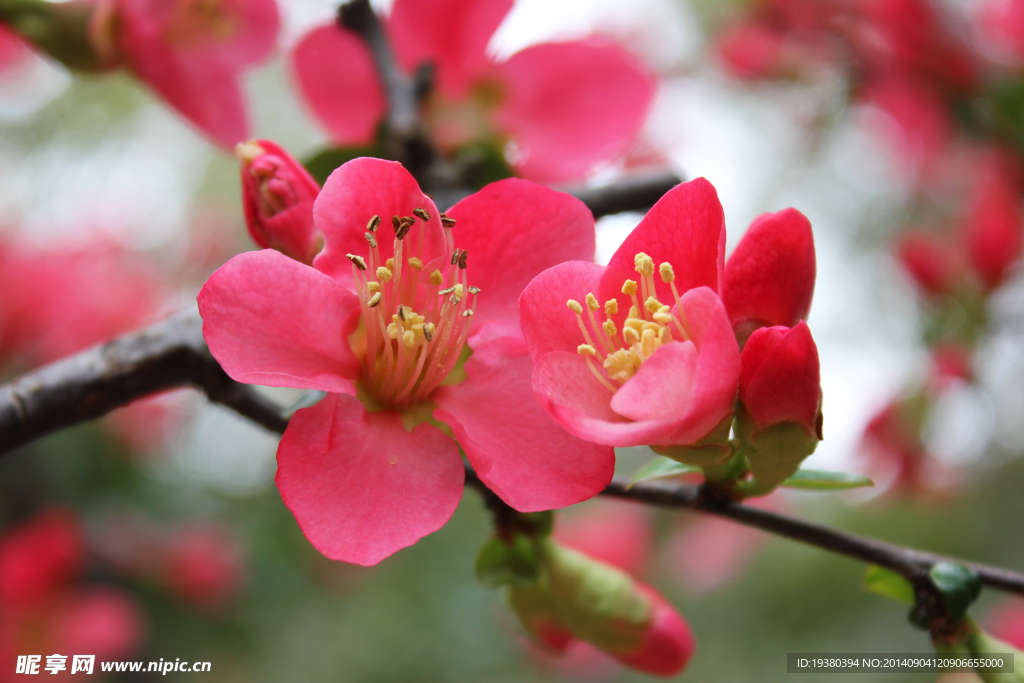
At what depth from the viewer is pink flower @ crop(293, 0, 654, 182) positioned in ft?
2.27

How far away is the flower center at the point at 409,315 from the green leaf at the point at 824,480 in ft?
0.75

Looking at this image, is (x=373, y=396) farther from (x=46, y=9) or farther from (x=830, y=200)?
(x=830, y=200)

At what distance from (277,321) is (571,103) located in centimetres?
50

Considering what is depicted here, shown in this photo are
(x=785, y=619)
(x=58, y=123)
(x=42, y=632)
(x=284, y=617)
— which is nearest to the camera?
(x=42, y=632)

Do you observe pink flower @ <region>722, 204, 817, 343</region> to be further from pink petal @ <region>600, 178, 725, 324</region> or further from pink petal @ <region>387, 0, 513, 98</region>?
pink petal @ <region>387, 0, 513, 98</region>

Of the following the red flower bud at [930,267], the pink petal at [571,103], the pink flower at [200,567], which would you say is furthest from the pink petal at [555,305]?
the pink flower at [200,567]

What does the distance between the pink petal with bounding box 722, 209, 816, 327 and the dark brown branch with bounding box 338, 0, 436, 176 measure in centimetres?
34

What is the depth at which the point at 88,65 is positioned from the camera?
0.60m

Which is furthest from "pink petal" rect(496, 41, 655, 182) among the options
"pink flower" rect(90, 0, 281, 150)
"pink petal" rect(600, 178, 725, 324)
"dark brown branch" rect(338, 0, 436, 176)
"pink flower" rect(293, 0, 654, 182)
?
"pink petal" rect(600, 178, 725, 324)

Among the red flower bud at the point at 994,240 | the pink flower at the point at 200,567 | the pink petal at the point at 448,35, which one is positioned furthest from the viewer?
the pink flower at the point at 200,567

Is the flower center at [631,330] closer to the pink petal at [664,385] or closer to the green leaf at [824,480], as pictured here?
the pink petal at [664,385]

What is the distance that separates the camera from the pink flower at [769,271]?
361mm

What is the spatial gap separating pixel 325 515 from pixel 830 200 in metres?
2.82

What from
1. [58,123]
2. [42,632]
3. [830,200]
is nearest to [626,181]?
[42,632]
